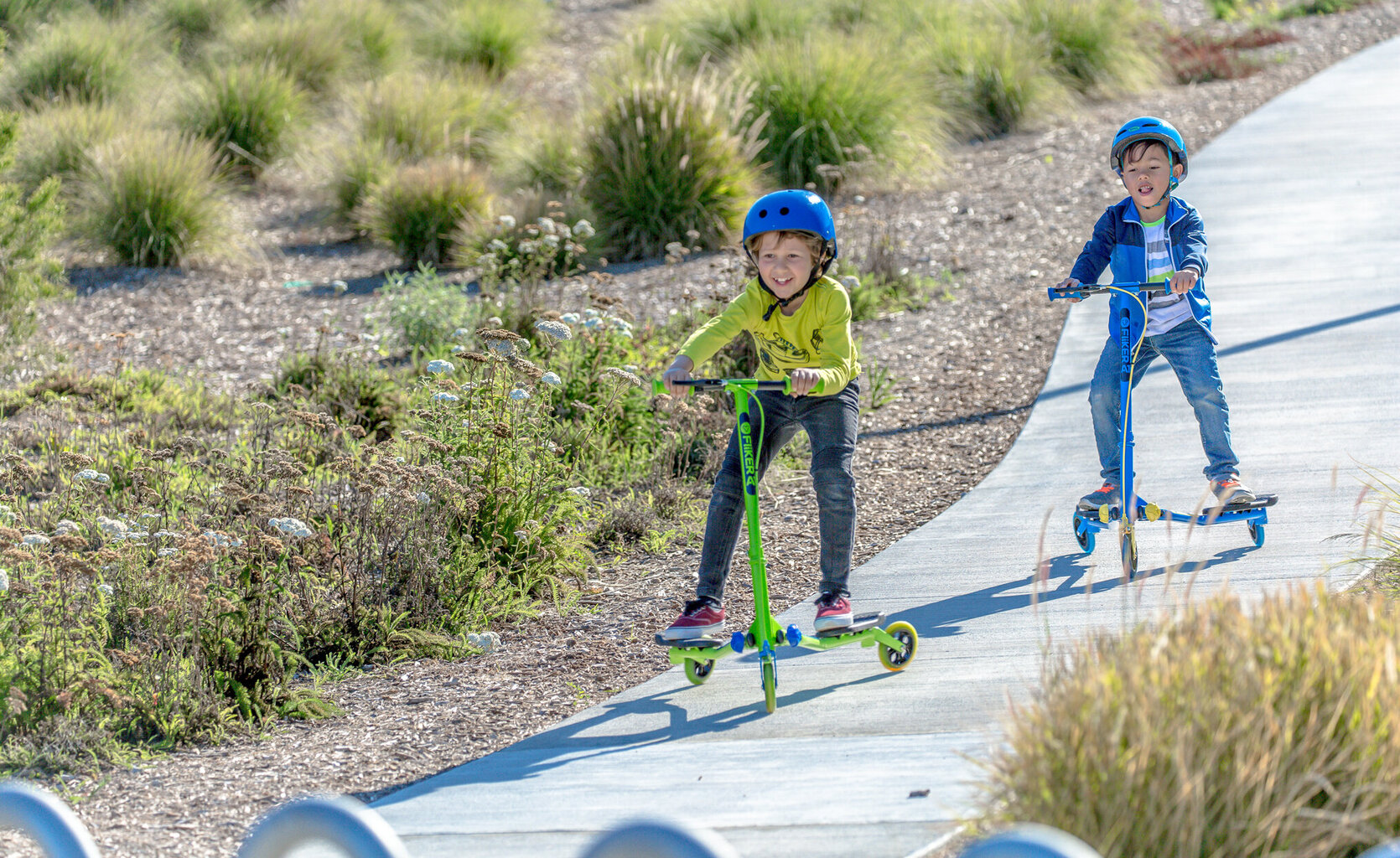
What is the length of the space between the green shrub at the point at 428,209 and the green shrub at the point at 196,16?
9602 mm

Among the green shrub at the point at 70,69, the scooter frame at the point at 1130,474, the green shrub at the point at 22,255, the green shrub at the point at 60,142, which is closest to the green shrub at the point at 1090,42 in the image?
the green shrub at the point at 60,142

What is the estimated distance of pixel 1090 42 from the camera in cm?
1711

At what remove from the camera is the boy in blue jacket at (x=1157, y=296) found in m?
5.16

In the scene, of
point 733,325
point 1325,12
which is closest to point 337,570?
point 733,325

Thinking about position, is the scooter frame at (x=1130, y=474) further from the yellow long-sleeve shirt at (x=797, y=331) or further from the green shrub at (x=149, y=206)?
the green shrub at (x=149, y=206)

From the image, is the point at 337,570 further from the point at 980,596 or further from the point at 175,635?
the point at 980,596

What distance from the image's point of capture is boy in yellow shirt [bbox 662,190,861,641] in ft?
14.4

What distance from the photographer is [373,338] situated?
8.28m

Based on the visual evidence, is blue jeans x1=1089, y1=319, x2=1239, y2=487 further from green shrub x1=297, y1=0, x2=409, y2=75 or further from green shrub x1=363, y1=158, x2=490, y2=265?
green shrub x1=297, y1=0, x2=409, y2=75

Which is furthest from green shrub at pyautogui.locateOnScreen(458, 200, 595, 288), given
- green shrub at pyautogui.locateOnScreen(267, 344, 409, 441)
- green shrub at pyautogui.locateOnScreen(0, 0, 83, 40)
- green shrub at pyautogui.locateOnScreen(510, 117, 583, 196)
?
green shrub at pyautogui.locateOnScreen(0, 0, 83, 40)

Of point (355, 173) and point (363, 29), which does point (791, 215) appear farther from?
point (363, 29)

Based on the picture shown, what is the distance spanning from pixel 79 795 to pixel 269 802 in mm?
588

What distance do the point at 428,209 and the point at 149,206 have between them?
2.57m

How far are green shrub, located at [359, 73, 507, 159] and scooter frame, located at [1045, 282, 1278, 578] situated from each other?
9.80 metres
